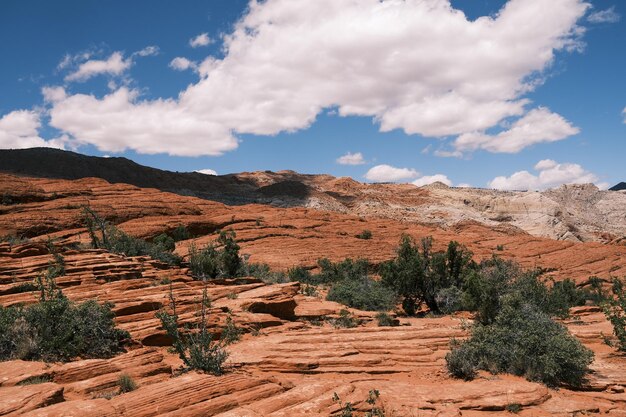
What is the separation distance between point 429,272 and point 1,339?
817 inches

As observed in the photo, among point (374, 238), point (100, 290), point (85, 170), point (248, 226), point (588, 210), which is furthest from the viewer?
point (588, 210)

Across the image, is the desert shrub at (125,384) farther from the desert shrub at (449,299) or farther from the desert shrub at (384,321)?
the desert shrub at (449,299)

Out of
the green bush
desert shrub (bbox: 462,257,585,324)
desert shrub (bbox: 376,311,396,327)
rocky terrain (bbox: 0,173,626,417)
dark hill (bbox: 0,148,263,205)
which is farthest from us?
dark hill (bbox: 0,148,263,205)

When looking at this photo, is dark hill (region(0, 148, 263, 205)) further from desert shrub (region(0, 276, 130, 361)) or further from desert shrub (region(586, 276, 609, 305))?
desert shrub (region(0, 276, 130, 361))

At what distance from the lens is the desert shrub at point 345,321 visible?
14734 millimetres

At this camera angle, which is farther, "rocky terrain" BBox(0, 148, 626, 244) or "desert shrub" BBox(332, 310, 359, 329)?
"rocky terrain" BBox(0, 148, 626, 244)

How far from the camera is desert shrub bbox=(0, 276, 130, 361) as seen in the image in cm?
885

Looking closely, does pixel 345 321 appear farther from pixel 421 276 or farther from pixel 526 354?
pixel 421 276

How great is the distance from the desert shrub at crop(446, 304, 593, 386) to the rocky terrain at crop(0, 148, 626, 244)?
228ft

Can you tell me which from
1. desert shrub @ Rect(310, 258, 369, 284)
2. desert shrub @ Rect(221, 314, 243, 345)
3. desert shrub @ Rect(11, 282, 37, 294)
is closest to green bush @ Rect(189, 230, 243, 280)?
desert shrub @ Rect(11, 282, 37, 294)

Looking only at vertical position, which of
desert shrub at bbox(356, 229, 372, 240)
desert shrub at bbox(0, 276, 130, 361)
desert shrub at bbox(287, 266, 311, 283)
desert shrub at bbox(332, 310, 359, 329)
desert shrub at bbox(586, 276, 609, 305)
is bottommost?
desert shrub at bbox(586, 276, 609, 305)

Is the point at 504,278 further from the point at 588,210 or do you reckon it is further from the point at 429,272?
the point at 588,210

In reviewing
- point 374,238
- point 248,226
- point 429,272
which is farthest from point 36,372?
point 374,238

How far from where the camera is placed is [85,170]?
9212cm
